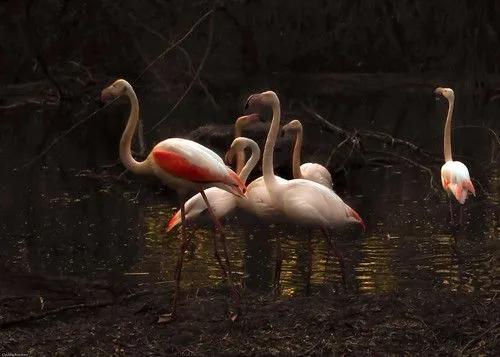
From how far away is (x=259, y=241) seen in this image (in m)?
8.59

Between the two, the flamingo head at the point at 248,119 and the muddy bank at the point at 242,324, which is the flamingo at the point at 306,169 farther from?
the muddy bank at the point at 242,324

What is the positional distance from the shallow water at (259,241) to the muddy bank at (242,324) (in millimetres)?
922

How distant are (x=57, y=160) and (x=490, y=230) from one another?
6904 mm

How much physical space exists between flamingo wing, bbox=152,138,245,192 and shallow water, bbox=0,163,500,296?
128 cm

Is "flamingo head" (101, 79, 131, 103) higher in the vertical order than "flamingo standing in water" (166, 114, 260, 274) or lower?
higher

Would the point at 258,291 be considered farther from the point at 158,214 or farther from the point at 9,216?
the point at 9,216

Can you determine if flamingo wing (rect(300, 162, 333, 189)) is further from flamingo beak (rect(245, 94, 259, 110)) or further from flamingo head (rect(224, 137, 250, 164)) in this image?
flamingo beak (rect(245, 94, 259, 110))

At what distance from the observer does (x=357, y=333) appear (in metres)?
5.30

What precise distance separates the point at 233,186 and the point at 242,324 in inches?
35.9

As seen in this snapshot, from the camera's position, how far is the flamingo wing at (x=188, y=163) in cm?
588

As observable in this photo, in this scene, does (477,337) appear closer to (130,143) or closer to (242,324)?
(242,324)

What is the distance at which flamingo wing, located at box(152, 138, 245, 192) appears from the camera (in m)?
5.88

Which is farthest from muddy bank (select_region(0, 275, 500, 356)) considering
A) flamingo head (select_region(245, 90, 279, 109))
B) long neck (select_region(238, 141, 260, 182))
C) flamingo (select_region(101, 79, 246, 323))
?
flamingo head (select_region(245, 90, 279, 109))

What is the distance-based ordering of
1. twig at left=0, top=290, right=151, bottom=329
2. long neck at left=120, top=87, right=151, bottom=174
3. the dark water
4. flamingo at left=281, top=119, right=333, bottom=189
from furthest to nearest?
flamingo at left=281, top=119, right=333, bottom=189 < the dark water < long neck at left=120, top=87, right=151, bottom=174 < twig at left=0, top=290, right=151, bottom=329
